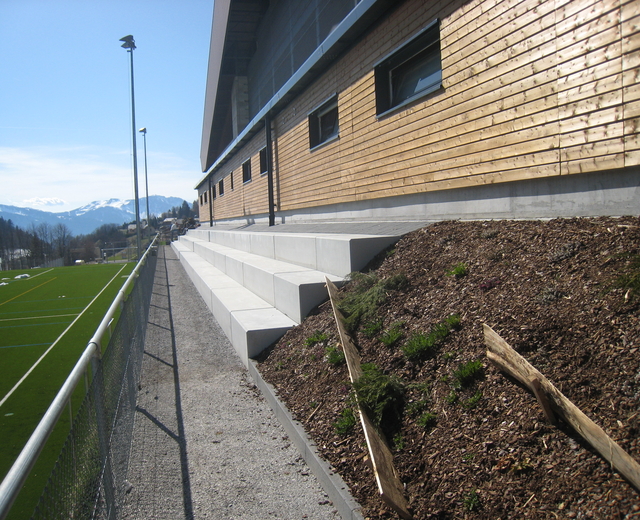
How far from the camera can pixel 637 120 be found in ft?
13.7

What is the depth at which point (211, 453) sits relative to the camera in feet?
13.2

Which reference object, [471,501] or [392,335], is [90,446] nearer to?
[471,501]

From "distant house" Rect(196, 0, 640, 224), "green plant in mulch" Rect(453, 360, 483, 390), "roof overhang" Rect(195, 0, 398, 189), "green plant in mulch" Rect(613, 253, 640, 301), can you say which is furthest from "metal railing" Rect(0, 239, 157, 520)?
"roof overhang" Rect(195, 0, 398, 189)

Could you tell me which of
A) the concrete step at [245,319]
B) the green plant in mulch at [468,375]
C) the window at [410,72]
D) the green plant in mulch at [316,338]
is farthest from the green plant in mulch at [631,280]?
the window at [410,72]

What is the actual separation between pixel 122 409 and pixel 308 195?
897 centimetres

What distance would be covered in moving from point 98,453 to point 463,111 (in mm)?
5863

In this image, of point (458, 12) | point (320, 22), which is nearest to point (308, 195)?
point (320, 22)

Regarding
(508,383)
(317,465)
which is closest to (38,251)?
(317,465)

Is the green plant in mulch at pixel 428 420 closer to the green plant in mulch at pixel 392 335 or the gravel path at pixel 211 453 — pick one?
the gravel path at pixel 211 453

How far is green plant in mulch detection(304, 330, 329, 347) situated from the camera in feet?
16.7

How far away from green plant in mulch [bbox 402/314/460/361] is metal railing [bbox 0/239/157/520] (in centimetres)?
225

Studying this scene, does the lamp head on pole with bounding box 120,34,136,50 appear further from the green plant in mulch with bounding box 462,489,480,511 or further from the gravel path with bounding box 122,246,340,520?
the green plant in mulch with bounding box 462,489,480,511

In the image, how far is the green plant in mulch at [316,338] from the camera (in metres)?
5.09

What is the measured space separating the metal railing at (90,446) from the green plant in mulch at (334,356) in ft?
6.21
